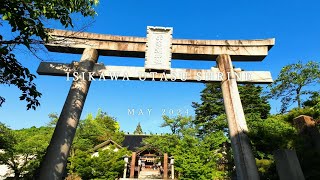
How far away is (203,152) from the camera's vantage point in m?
16.2

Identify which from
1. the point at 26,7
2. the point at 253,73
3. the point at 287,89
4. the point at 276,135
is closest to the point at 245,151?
the point at 253,73

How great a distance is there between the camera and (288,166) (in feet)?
16.9

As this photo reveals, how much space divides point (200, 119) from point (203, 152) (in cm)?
1175

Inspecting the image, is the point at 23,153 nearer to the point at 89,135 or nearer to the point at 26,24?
the point at 89,135

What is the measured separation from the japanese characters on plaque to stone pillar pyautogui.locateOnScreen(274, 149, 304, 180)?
3543 mm

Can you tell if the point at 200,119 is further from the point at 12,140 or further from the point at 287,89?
the point at 12,140

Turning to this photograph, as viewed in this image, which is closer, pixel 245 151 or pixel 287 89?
pixel 245 151

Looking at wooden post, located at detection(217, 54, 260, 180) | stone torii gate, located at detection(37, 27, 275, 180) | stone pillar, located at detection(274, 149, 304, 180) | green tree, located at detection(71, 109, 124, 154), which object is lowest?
stone pillar, located at detection(274, 149, 304, 180)

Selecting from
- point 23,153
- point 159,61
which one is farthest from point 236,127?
point 23,153

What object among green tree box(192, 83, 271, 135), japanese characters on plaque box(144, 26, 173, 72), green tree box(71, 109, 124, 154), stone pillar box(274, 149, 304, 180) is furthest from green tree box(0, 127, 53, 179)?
stone pillar box(274, 149, 304, 180)

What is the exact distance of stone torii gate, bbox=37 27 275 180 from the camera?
6374mm

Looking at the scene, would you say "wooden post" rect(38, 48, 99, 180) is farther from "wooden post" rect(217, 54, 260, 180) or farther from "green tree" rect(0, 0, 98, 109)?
"wooden post" rect(217, 54, 260, 180)

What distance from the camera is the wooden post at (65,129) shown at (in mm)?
5352

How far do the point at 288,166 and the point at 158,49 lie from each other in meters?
4.37
